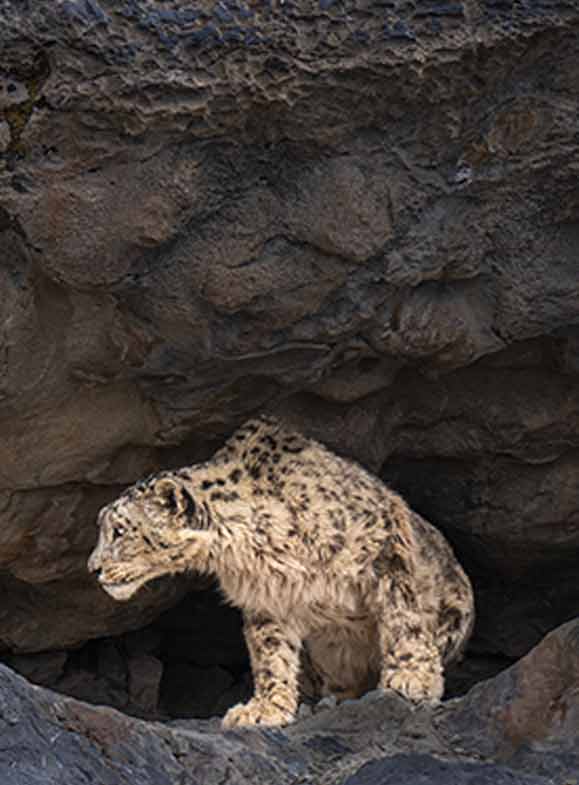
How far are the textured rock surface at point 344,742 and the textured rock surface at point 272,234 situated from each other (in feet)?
4.95

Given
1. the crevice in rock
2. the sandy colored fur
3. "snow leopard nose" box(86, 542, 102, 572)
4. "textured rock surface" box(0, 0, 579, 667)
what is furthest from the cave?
the crevice in rock

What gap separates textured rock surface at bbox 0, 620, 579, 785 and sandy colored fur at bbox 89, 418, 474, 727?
0.59 m

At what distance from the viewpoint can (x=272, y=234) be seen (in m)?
5.71

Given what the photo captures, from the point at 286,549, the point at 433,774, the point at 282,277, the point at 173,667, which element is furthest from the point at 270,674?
the point at 173,667

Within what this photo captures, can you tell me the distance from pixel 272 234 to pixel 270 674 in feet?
7.70

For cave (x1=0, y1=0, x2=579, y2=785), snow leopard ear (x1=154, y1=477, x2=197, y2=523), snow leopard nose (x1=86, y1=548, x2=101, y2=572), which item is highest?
cave (x1=0, y1=0, x2=579, y2=785)

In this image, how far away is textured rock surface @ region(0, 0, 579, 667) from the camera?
17.3 feet

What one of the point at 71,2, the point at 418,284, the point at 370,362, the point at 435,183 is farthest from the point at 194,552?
the point at 71,2

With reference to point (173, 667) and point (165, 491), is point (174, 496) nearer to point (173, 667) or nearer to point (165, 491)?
point (165, 491)

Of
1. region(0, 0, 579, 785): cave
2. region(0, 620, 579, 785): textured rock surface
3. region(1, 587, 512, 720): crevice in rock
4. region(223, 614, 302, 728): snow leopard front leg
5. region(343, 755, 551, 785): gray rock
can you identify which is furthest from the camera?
region(1, 587, 512, 720): crevice in rock

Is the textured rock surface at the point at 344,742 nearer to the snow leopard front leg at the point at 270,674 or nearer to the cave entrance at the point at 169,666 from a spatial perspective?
the snow leopard front leg at the point at 270,674

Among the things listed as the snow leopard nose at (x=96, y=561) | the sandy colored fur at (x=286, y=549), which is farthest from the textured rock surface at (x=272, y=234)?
the snow leopard nose at (x=96, y=561)

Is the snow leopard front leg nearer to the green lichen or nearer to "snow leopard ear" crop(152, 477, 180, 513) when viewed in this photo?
"snow leopard ear" crop(152, 477, 180, 513)

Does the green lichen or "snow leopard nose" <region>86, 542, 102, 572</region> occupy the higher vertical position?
the green lichen
